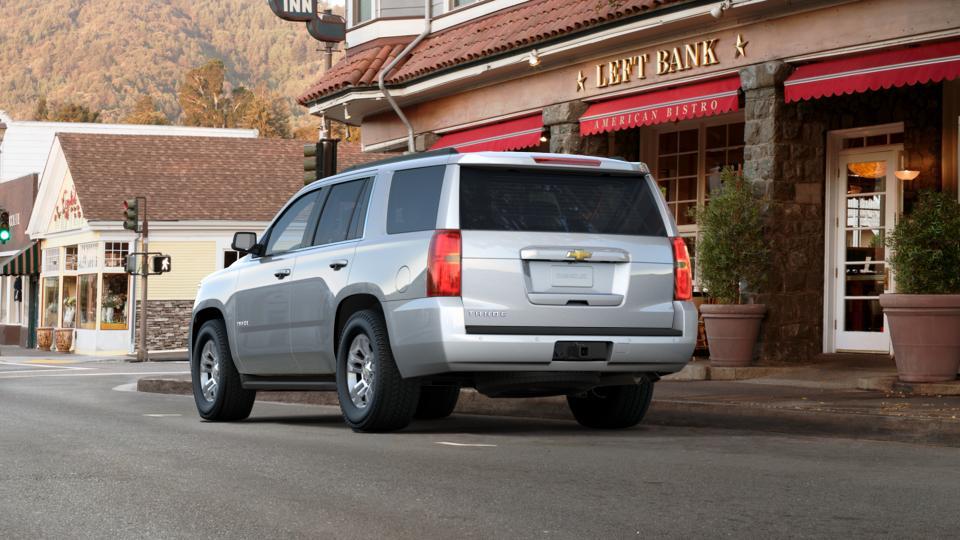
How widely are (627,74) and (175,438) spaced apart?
9.38m

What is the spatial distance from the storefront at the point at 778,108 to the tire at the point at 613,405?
5.14 meters

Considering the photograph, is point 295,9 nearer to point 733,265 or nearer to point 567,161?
point 733,265

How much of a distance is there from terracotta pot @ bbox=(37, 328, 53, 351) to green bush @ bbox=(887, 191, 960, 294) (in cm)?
4009

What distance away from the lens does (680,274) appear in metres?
10.5

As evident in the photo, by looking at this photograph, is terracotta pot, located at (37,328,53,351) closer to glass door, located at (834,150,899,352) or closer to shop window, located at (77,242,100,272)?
shop window, located at (77,242,100,272)

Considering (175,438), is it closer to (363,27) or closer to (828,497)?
(828,497)

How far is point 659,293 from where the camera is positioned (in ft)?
33.9

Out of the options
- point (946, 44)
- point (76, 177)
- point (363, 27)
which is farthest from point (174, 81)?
point (946, 44)

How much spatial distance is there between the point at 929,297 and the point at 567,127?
7.36m

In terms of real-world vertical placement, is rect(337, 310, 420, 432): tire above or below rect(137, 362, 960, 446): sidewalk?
above

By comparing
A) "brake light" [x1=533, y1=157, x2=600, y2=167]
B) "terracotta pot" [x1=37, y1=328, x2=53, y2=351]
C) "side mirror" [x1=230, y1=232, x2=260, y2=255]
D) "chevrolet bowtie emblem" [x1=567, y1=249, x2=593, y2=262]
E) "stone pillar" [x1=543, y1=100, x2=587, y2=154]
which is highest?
"stone pillar" [x1=543, y1=100, x2=587, y2=154]

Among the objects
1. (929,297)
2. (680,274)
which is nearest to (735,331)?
(929,297)

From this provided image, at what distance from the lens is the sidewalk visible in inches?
411

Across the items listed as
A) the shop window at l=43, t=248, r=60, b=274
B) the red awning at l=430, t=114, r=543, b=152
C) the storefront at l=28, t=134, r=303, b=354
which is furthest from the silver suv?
the shop window at l=43, t=248, r=60, b=274
